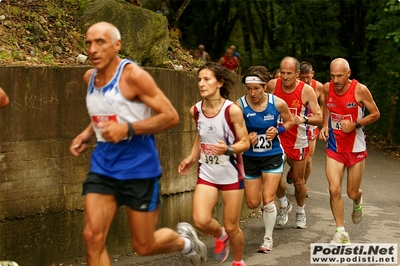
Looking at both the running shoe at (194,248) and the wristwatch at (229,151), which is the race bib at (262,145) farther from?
the running shoe at (194,248)

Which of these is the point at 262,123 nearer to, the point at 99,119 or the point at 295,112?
the point at 295,112

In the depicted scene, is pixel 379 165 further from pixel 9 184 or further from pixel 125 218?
pixel 9 184

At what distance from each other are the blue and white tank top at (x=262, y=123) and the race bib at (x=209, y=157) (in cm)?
133

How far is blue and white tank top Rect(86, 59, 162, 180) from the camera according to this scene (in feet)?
19.5

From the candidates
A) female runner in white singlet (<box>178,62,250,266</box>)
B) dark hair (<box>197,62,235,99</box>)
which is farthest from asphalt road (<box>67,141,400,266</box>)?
dark hair (<box>197,62,235,99</box>)

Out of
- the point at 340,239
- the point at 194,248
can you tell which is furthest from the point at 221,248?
the point at 340,239

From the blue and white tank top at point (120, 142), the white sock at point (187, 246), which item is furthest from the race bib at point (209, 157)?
the blue and white tank top at point (120, 142)

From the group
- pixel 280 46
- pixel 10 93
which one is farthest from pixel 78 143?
pixel 280 46

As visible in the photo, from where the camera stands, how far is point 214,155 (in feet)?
24.5

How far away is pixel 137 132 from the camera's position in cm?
584

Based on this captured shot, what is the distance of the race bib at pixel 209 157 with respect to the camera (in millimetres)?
7469

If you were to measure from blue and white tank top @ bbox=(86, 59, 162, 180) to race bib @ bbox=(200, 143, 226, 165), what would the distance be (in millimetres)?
1476

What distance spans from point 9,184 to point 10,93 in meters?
0.90

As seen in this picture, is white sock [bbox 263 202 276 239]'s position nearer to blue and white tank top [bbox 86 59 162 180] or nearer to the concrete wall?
the concrete wall
